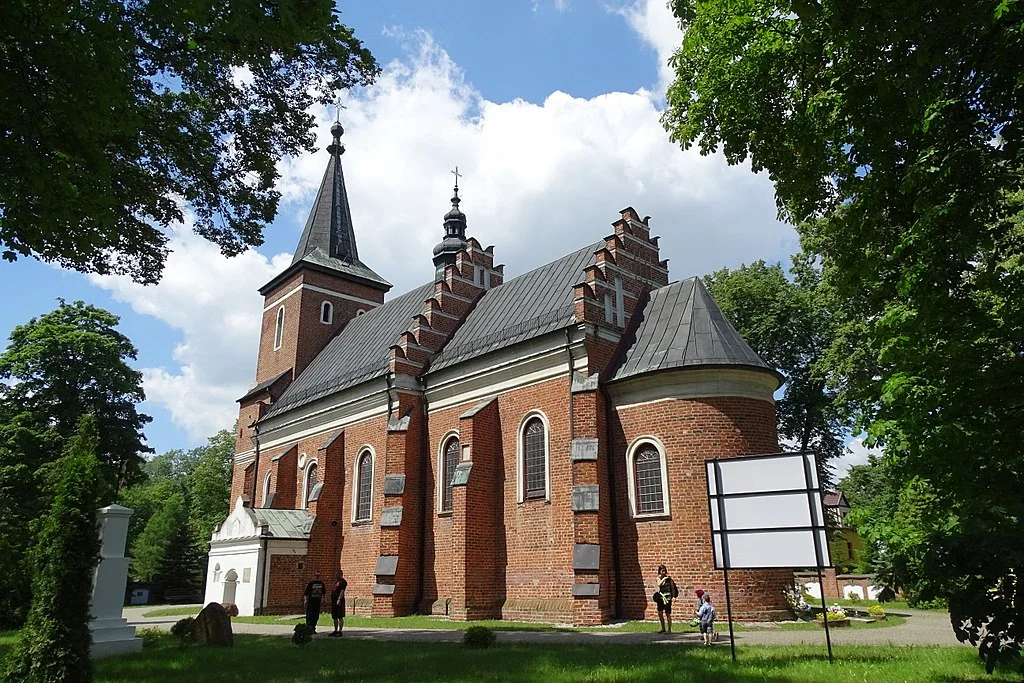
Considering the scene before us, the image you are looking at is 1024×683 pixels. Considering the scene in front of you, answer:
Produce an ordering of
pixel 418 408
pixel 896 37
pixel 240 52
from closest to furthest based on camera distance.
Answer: pixel 896 37
pixel 240 52
pixel 418 408

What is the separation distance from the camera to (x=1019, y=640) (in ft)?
23.6

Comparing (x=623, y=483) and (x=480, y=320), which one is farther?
(x=480, y=320)

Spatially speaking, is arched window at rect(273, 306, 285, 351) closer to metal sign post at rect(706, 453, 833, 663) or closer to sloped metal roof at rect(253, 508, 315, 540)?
sloped metal roof at rect(253, 508, 315, 540)

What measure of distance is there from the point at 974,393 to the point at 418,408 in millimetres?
17942

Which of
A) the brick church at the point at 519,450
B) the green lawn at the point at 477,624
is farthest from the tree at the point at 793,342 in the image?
the green lawn at the point at 477,624

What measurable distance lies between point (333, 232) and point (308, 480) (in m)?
14.2

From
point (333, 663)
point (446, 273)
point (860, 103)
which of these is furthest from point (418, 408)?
point (860, 103)

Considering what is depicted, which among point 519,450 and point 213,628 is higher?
point 519,450

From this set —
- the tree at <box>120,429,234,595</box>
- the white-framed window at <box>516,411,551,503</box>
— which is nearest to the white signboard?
the white-framed window at <box>516,411,551,503</box>

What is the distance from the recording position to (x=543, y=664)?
10.5 metres

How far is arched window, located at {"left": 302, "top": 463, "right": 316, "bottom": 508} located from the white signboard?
20.9 meters

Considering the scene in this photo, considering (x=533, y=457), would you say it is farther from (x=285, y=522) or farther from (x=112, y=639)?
(x=112, y=639)

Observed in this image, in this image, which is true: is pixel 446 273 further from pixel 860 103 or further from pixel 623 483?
pixel 860 103

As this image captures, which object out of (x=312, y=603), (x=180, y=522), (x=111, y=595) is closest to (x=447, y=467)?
(x=312, y=603)
